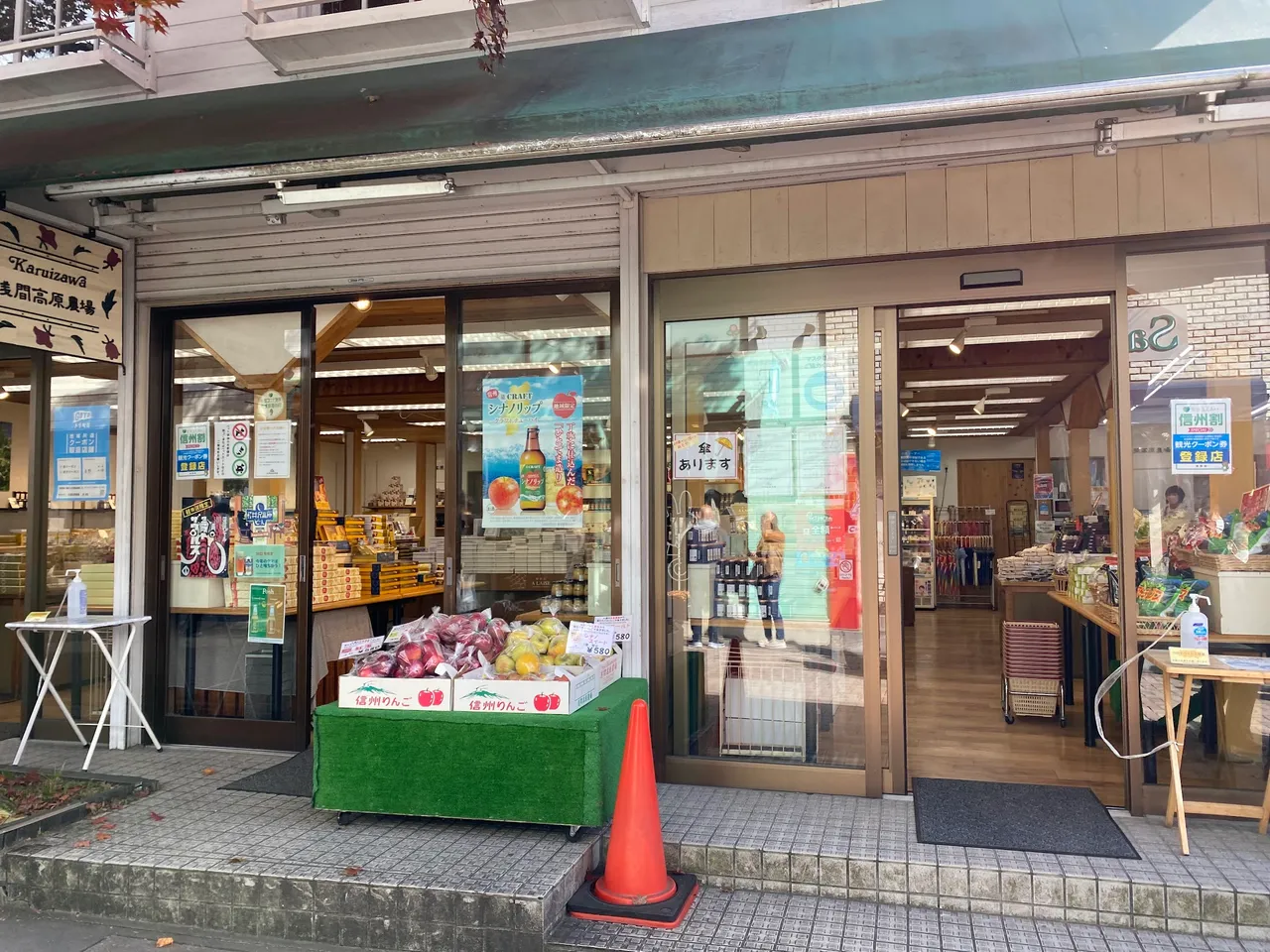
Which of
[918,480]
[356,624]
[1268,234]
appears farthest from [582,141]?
[918,480]

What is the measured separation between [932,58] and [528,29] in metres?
2.26

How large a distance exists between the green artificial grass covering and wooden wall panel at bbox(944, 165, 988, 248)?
2.91 metres

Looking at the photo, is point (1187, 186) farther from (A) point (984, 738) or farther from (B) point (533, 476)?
(B) point (533, 476)

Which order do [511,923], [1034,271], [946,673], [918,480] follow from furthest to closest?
[918,480]
[946,673]
[1034,271]
[511,923]

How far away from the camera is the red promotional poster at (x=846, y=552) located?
468cm

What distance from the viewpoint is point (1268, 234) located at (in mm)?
4246

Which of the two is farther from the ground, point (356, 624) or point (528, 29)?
point (528, 29)

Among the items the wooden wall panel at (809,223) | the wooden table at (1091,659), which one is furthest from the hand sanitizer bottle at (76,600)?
the wooden table at (1091,659)

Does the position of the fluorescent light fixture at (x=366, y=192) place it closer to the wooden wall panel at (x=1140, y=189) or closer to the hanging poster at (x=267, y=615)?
the hanging poster at (x=267, y=615)

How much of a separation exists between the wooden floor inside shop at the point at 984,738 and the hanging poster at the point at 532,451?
8.25 ft

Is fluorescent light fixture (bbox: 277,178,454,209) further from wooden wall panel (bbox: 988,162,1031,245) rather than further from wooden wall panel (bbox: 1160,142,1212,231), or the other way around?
wooden wall panel (bbox: 1160,142,1212,231)

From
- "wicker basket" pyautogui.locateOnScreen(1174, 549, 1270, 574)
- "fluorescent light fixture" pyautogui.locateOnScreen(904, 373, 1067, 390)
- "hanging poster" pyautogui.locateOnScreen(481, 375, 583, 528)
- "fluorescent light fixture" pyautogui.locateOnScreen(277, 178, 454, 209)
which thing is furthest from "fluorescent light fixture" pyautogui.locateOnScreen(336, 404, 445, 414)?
"wicker basket" pyautogui.locateOnScreen(1174, 549, 1270, 574)

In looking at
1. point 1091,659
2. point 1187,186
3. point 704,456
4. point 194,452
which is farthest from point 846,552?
point 194,452

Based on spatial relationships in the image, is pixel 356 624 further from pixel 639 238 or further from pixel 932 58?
pixel 932 58
